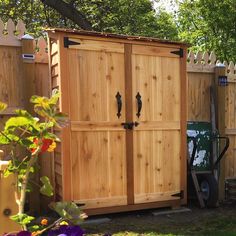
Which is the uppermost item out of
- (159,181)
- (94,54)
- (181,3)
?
(181,3)

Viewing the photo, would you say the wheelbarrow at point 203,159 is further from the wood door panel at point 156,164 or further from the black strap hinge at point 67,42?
the black strap hinge at point 67,42

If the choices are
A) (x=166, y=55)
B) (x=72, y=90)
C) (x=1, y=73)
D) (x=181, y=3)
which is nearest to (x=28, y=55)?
(x=1, y=73)

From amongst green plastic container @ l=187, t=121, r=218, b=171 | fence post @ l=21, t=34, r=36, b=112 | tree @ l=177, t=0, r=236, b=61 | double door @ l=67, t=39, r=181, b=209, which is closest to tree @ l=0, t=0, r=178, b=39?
tree @ l=177, t=0, r=236, b=61

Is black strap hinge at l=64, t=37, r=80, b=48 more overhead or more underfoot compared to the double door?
more overhead

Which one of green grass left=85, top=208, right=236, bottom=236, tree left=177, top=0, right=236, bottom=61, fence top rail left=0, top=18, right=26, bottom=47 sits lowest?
green grass left=85, top=208, right=236, bottom=236

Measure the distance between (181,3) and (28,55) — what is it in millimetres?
8424

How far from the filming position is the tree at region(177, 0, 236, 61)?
10.4m

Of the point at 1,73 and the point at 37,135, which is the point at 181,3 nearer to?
the point at 1,73

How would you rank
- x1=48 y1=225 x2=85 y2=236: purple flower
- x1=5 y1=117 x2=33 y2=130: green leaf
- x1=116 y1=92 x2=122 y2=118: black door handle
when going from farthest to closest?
x1=116 y1=92 x2=122 y2=118: black door handle → x1=5 y1=117 x2=33 y2=130: green leaf → x1=48 y1=225 x2=85 y2=236: purple flower

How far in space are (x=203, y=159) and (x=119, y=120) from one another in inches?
71.4

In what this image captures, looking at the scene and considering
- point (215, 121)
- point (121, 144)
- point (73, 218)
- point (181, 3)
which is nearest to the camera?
point (73, 218)

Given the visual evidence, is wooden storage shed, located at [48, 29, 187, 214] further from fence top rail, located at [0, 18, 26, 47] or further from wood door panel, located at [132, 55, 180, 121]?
fence top rail, located at [0, 18, 26, 47]

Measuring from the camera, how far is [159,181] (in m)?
5.63

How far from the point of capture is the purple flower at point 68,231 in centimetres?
161
